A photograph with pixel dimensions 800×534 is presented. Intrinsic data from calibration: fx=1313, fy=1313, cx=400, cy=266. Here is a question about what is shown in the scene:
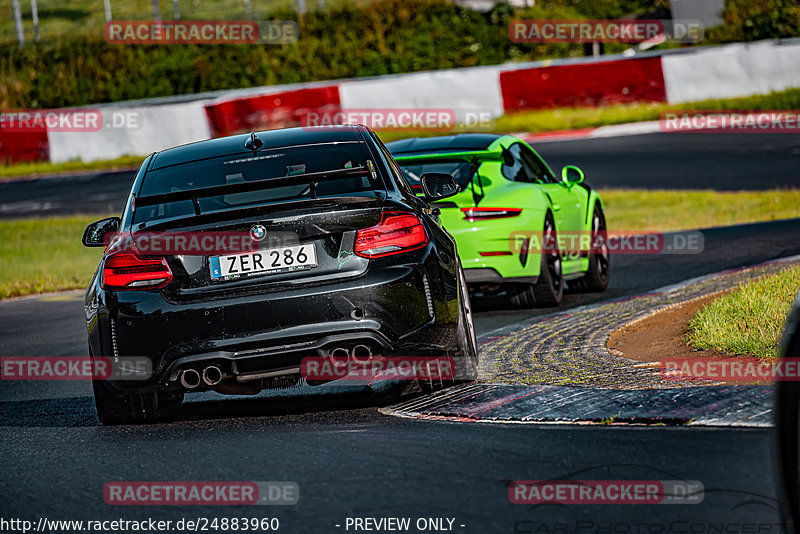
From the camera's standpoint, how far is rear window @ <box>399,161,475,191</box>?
10.4 metres

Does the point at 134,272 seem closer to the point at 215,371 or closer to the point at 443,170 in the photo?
the point at 215,371

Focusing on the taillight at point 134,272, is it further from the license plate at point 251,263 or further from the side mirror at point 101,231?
the side mirror at point 101,231

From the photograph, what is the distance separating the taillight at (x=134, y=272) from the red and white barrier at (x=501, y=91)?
70.1 feet

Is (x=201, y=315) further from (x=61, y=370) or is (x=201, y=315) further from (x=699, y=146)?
(x=699, y=146)

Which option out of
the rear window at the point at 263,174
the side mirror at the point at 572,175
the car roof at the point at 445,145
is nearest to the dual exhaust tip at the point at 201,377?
the rear window at the point at 263,174

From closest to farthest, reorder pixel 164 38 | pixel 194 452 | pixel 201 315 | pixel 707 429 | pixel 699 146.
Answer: pixel 707 429, pixel 194 452, pixel 201 315, pixel 699 146, pixel 164 38

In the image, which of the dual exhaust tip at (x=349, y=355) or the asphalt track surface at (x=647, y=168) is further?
the asphalt track surface at (x=647, y=168)

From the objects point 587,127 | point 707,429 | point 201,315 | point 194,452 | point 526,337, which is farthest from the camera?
point 587,127

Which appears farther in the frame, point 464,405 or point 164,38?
point 164,38

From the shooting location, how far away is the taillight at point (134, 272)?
21.1 feet

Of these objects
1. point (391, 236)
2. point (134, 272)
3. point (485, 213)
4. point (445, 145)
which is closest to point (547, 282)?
point (485, 213)

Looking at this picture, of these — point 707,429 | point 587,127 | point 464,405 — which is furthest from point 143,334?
point 587,127

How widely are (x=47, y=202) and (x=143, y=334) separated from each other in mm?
18114

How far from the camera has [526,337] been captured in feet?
29.0
